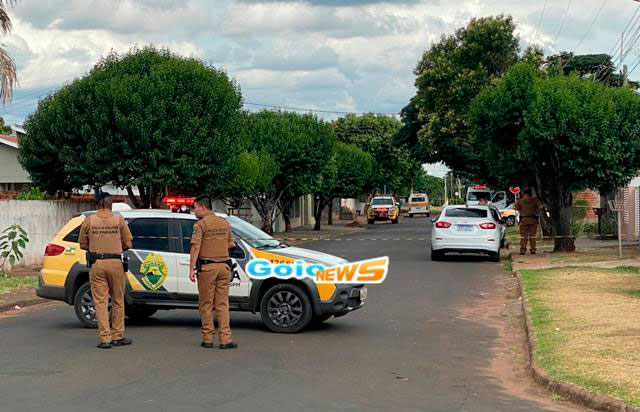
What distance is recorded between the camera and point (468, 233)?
26.0 meters

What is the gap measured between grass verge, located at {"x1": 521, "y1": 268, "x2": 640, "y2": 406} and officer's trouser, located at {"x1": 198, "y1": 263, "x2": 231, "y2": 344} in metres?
3.69

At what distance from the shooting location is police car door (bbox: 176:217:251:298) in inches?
502

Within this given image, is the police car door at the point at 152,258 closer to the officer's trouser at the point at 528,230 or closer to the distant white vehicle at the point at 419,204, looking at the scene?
the officer's trouser at the point at 528,230

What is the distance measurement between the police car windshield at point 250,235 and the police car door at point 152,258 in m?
0.91

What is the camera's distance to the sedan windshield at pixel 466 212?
26.3 metres

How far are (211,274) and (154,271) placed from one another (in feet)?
6.54

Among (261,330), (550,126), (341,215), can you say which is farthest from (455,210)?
(341,215)

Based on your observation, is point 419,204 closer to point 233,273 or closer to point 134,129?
point 134,129

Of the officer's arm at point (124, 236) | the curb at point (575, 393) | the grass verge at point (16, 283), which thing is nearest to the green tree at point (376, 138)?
the grass verge at point (16, 283)

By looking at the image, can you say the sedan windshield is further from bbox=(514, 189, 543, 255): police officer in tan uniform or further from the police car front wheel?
the police car front wheel

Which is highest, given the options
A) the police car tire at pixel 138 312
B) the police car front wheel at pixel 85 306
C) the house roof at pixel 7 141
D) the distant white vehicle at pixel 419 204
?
the house roof at pixel 7 141

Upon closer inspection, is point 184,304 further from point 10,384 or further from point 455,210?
point 455,210

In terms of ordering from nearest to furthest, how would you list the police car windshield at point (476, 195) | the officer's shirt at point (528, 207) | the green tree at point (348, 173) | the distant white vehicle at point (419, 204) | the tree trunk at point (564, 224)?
the officer's shirt at point (528, 207) < the tree trunk at point (564, 224) < the green tree at point (348, 173) < the police car windshield at point (476, 195) < the distant white vehicle at point (419, 204)

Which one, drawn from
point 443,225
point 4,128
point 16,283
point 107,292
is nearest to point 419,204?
point 4,128
